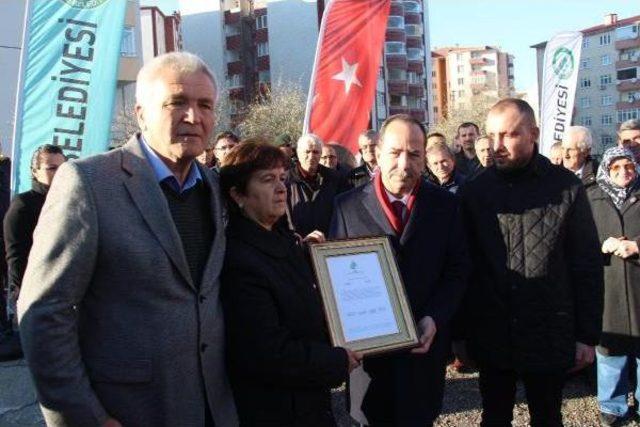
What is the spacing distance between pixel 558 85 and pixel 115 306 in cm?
1132

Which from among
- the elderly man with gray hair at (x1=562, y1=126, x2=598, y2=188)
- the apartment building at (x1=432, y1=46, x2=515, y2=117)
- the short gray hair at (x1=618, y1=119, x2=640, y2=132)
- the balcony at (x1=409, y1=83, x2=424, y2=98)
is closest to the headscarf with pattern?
the elderly man with gray hair at (x1=562, y1=126, x2=598, y2=188)

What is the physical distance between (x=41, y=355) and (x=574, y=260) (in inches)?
110

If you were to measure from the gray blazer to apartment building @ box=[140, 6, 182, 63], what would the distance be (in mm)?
55389

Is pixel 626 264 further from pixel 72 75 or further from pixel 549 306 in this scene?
pixel 72 75

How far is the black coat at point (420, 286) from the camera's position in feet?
11.0

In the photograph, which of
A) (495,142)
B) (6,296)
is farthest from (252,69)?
(495,142)

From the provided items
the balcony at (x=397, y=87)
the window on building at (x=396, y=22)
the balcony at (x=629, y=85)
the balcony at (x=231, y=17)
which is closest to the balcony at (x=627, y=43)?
the balcony at (x=629, y=85)

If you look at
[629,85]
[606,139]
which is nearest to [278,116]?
[606,139]

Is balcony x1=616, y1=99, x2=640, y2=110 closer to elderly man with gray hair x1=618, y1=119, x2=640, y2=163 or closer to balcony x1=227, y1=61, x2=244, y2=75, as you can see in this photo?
balcony x1=227, y1=61, x2=244, y2=75

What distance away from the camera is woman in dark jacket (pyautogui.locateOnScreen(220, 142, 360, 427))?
8.46 feet

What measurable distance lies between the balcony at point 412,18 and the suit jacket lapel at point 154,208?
8262cm

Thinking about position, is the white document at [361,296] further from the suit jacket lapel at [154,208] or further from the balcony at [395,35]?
the balcony at [395,35]

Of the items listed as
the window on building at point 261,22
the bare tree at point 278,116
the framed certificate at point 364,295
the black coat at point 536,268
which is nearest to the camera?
the framed certificate at point 364,295

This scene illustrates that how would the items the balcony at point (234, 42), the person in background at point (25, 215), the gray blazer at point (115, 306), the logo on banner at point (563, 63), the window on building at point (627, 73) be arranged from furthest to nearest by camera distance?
the window on building at point (627, 73) < the balcony at point (234, 42) < the logo on banner at point (563, 63) < the person in background at point (25, 215) < the gray blazer at point (115, 306)
